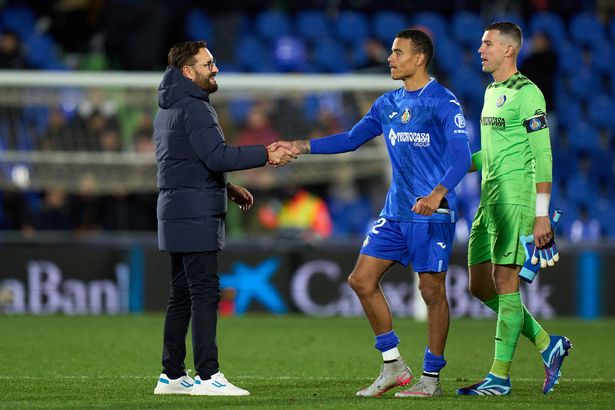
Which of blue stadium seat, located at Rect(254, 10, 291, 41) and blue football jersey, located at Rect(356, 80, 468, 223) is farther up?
blue stadium seat, located at Rect(254, 10, 291, 41)

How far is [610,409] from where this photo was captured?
626 cm

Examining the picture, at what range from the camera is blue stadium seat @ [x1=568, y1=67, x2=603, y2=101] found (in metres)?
18.8

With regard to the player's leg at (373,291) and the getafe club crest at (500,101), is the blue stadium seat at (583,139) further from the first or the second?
the player's leg at (373,291)

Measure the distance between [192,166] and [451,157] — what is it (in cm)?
145

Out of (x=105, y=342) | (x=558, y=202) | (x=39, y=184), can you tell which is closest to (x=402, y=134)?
(x=105, y=342)

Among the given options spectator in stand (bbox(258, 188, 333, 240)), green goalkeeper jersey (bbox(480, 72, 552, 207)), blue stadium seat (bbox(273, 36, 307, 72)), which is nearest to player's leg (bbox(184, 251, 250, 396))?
green goalkeeper jersey (bbox(480, 72, 552, 207))

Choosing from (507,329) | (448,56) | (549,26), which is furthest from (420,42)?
(549,26)

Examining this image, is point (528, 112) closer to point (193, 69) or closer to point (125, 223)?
point (193, 69)

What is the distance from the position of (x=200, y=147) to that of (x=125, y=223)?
8.76 m

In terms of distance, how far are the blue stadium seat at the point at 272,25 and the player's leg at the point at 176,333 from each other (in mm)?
12051

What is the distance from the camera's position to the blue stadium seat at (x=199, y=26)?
61.3 ft

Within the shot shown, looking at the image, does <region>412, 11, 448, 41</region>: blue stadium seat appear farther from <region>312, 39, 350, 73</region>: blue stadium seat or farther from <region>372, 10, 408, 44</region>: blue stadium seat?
<region>312, 39, 350, 73</region>: blue stadium seat

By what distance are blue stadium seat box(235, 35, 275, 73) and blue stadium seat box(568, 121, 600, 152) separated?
14.7ft

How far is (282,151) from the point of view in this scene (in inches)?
281
